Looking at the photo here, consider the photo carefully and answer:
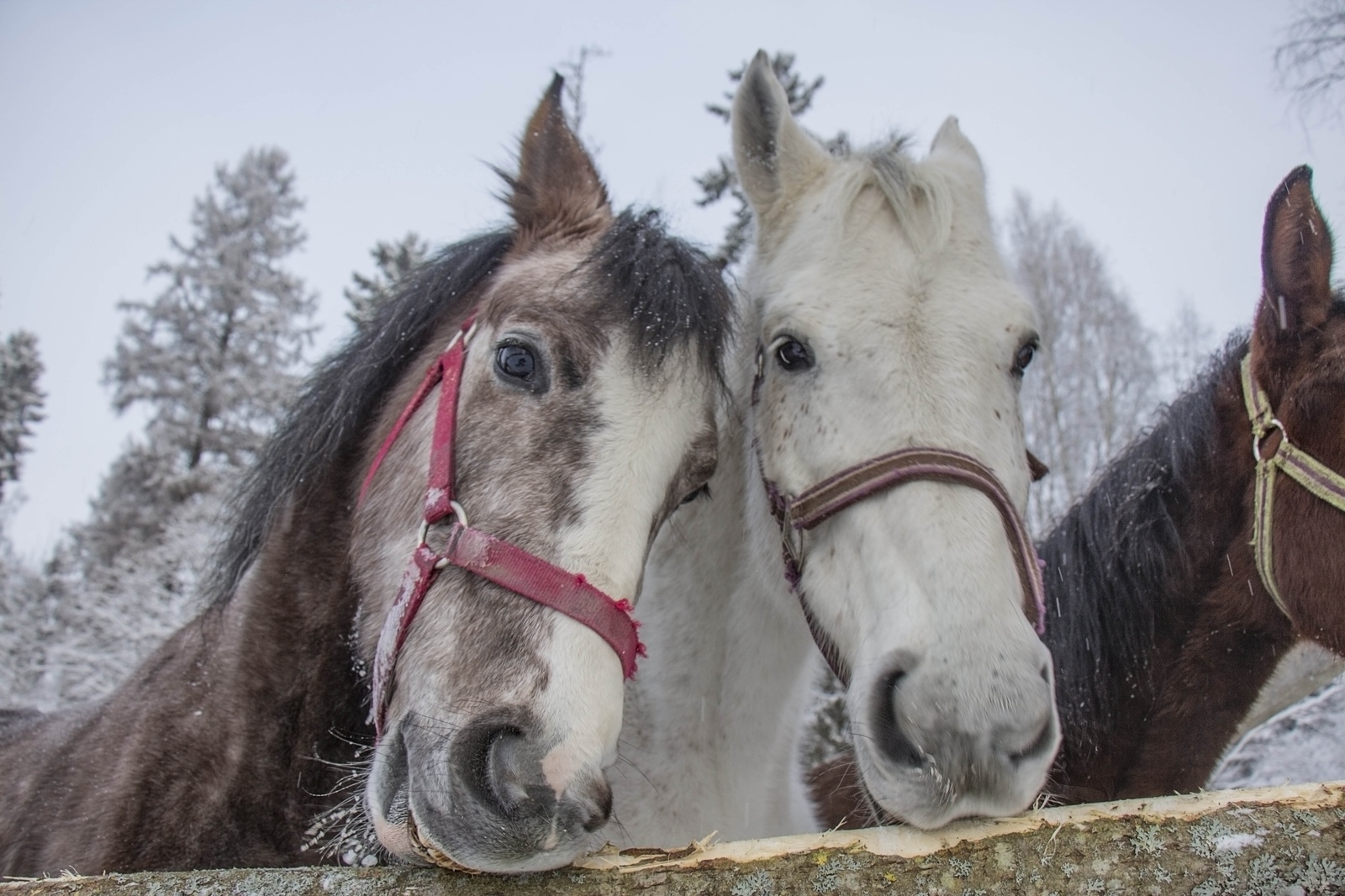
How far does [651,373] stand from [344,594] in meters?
1.17

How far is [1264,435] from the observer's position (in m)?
3.01

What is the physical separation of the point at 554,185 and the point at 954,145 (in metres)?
1.72

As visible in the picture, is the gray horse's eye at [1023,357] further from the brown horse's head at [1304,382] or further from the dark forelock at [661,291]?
Answer: the brown horse's head at [1304,382]

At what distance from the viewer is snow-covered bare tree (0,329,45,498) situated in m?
23.4

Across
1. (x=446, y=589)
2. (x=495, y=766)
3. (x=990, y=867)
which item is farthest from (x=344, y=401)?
(x=990, y=867)

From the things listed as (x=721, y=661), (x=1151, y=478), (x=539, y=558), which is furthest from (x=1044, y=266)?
(x=539, y=558)

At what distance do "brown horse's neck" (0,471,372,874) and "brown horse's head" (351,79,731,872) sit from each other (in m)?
0.25

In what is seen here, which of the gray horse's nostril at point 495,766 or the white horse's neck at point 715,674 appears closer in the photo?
the gray horse's nostril at point 495,766

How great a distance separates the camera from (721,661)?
3076 mm

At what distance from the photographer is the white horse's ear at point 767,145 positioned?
3.04 metres

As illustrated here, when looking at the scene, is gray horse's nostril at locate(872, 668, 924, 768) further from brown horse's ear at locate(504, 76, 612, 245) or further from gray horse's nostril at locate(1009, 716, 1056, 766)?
brown horse's ear at locate(504, 76, 612, 245)

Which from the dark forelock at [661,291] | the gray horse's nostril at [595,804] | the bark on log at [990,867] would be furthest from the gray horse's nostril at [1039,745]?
the dark forelock at [661,291]

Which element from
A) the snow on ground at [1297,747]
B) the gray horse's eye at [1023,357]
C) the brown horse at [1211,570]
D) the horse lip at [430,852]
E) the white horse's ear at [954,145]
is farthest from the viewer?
the snow on ground at [1297,747]

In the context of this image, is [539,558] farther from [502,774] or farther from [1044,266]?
[1044,266]
